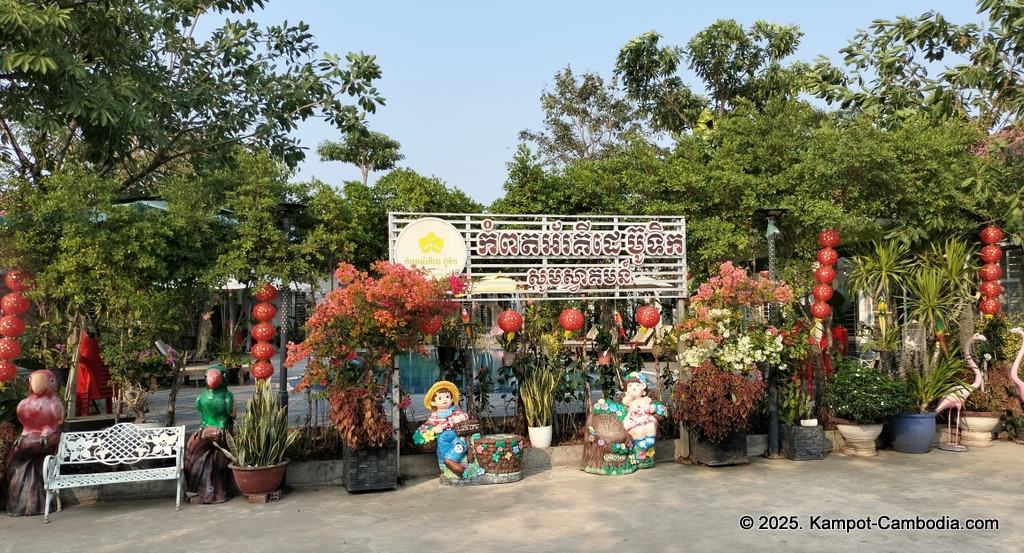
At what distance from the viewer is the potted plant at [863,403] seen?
859 centimetres

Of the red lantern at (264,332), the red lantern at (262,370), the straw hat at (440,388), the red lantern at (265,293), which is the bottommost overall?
the straw hat at (440,388)

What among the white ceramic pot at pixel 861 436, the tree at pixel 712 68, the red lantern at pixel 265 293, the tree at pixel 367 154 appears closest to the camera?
the red lantern at pixel 265 293

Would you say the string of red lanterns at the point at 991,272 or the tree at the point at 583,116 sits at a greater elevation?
the tree at the point at 583,116

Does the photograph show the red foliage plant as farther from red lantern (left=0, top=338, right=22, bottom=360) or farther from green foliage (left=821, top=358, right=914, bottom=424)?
red lantern (left=0, top=338, right=22, bottom=360)

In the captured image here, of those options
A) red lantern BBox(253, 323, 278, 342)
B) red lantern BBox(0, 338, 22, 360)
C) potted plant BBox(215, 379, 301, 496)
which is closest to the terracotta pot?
potted plant BBox(215, 379, 301, 496)

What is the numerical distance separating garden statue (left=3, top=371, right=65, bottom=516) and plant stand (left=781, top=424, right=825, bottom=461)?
7531mm

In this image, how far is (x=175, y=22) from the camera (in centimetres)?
960

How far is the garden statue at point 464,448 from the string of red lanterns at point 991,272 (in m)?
6.15

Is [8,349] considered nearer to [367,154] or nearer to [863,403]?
[863,403]

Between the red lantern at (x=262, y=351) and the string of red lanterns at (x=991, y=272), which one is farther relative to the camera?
the string of red lanterns at (x=991, y=272)

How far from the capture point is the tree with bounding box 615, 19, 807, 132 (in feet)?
64.5

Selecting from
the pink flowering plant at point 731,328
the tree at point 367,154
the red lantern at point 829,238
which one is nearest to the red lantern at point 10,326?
the pink flowering plant at point 731,328

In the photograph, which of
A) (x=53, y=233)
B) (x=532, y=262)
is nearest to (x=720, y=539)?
(x=532, y=262)

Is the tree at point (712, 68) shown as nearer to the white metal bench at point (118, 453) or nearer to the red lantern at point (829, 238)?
the red lantern at point (829, 238)
